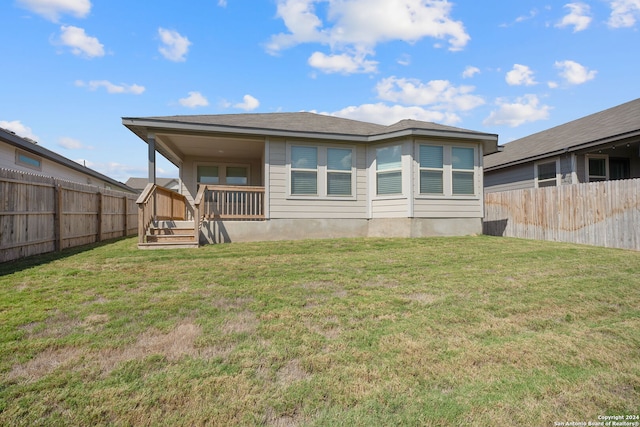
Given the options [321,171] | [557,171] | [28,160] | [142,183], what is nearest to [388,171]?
[321,171]

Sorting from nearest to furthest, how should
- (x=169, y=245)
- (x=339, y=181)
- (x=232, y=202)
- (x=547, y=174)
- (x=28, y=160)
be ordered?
(x=169, y=245), (x=232, y=202), (x=339, y=181), (x=28, y=160), (x=547, y=174)

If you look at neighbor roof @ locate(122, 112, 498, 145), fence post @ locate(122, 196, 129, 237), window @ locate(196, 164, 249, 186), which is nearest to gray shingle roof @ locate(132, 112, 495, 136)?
neighbor roof @ locate(122, 112, 498, 145)

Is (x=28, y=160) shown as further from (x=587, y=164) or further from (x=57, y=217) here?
(x=587, y=164)

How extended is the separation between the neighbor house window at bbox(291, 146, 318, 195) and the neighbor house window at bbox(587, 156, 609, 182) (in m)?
10.7

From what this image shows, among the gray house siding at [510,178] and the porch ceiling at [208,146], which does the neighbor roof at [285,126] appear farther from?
the gray house siding at [510,178]

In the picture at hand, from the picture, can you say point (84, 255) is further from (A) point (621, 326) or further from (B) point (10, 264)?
(A) point (621, 326)

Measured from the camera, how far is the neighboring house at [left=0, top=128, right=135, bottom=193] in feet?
33.3

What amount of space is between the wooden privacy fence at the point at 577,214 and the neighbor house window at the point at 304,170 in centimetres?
734

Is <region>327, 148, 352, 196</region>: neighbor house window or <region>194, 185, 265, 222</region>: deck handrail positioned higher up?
<region>327, 148, 352, 196</region>: neighbor house window

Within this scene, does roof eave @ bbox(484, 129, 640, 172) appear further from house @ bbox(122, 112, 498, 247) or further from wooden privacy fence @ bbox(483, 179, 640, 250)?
house @ bbox(122, 112, 498, 247)

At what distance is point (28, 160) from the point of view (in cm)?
1180

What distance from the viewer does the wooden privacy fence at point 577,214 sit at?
8.05m

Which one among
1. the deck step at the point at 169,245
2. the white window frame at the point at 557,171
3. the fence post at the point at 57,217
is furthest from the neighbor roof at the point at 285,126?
the white window frame at the point at 557,171

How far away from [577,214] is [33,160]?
19131mm
